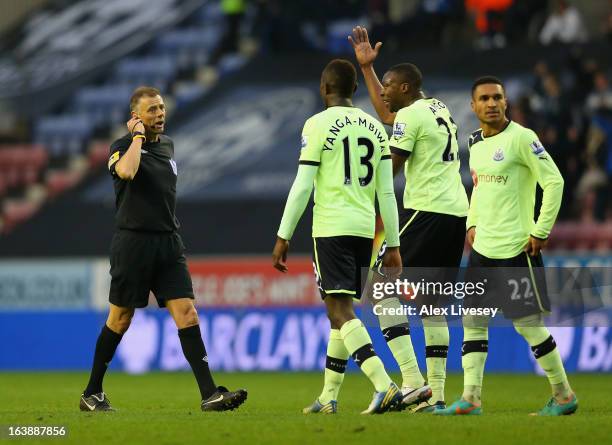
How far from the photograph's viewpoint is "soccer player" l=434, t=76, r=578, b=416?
8594 mm

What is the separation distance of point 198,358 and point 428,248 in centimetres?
177

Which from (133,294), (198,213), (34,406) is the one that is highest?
(198,213)

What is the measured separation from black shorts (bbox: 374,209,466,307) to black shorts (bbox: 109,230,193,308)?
1571 mm

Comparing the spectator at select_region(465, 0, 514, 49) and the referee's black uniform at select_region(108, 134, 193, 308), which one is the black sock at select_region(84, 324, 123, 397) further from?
the spectator at select_region(465, 0, 514, 49)

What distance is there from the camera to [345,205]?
332 inches

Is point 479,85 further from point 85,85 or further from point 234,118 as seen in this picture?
point 85,85

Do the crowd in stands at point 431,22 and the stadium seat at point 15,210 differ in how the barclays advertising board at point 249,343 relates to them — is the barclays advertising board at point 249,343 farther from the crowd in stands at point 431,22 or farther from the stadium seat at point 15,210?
the stadium seat at point 15,210

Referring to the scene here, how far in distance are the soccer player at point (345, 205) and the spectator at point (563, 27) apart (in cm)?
1264

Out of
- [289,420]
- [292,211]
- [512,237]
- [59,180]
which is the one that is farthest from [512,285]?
[59,180]

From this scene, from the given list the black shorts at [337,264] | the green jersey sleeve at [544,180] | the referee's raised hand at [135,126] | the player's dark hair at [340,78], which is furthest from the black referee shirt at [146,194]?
the green jersey sleeve at [544,180]

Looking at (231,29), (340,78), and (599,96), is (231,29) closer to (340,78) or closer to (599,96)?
(599,96)

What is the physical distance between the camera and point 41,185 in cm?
2448

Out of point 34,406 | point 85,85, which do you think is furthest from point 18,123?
point 34,406

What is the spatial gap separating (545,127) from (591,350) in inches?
161
